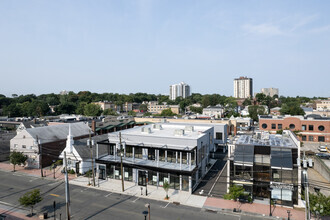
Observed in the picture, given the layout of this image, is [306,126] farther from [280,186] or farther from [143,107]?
[143,107]

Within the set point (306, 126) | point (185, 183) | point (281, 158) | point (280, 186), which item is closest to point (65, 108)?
point (185, 183)

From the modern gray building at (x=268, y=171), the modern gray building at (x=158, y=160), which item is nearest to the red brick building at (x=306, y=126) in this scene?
the modern gray building at (x=268, y=171)

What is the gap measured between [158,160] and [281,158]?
18.2m

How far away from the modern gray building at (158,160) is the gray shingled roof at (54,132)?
16460 mm

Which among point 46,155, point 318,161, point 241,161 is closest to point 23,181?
point 46,155

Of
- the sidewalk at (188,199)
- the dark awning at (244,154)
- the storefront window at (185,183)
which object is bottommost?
the sidewalk at (188,199)

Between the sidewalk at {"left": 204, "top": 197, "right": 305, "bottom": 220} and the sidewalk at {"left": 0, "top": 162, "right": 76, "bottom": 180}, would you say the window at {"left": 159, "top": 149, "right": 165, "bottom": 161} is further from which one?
the sidewalk at {"left": 0, "top": 162, "right": 76, "bottom": 180}

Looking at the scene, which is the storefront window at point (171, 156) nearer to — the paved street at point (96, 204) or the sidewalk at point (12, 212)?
the paved street at point (96, 204)

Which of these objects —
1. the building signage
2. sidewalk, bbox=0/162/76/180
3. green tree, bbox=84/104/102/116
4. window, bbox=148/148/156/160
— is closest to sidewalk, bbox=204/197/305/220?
the building signage

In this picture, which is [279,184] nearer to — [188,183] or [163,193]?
[188,183]

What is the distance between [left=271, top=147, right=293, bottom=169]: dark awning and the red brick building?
47.2m

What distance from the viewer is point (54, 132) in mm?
51531

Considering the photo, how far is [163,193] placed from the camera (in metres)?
32.6

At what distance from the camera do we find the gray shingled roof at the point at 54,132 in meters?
47.8
